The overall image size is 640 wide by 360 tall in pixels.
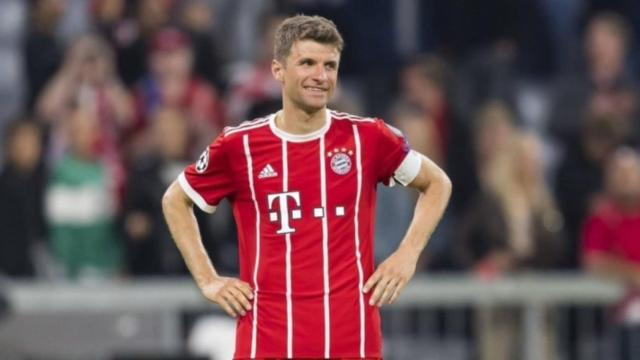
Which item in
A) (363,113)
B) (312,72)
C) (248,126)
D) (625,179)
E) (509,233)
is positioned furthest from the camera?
(363,113)

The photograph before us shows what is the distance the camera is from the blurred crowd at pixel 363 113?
1307cm

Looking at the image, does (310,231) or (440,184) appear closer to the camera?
(310,231)

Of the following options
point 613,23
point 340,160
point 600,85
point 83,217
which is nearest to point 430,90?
point 600,85

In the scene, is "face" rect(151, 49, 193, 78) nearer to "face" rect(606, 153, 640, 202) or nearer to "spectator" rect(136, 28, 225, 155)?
"spectator" rect(136, 28, 225, 155)

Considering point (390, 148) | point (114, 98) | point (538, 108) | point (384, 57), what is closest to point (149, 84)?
point (114, 98)

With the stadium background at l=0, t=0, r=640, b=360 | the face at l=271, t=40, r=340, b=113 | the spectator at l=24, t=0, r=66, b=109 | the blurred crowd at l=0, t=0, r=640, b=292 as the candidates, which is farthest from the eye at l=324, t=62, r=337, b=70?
the spectator at l=24, t=0, r=66, b=109

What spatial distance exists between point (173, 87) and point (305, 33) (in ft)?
22.6

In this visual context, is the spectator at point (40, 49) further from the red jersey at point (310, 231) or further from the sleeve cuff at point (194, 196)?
the red jersey at point (310, 231)

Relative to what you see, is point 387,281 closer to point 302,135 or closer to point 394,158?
point 394,158

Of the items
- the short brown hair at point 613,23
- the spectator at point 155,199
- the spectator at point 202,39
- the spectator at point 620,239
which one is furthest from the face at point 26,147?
the short brown hair at point 613,23

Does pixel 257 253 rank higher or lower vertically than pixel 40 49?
lower

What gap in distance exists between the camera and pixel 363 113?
14.1m

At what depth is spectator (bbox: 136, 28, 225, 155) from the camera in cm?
1402

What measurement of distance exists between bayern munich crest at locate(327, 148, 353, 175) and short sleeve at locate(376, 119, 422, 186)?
5.7 inches
